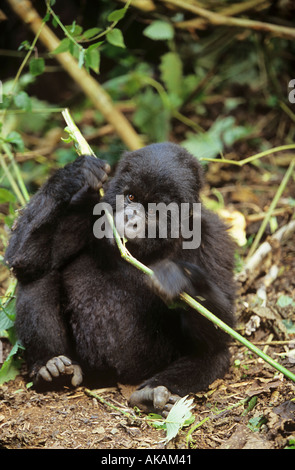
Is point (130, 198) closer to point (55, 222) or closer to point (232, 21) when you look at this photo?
point (55, 222)

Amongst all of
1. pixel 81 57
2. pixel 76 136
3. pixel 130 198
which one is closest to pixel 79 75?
pixel 81 57

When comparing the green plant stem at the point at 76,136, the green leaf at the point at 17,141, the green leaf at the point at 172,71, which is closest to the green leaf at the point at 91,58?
the green plant stem at the point at 76,136

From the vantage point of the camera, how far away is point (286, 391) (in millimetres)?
3135

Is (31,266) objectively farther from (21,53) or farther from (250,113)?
(250,113)

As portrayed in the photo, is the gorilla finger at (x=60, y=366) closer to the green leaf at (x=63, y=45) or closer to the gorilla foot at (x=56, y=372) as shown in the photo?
the gorilla foot at (x=56, y=372)

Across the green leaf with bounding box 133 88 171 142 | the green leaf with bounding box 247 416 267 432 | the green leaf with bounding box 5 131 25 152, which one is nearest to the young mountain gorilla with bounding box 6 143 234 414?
the green leaf with bounding box 247 416 267 432

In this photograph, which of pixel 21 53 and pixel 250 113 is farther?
pixel 250 113

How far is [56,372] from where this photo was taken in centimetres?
341

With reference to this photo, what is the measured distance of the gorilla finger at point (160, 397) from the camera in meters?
3.17

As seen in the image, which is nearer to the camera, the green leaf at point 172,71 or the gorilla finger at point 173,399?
the gorilla finger at point 173,399

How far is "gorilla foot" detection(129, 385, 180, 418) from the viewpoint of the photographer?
318 cm

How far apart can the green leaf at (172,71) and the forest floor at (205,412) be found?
3554 mm

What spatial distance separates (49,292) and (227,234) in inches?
55.0
